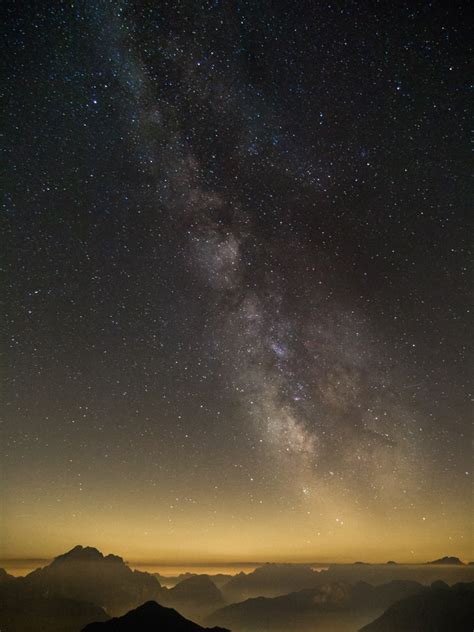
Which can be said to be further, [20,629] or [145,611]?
[20,629]

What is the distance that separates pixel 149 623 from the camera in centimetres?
16438

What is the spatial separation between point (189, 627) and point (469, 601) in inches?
→ 5358

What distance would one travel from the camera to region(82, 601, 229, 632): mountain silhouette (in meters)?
154

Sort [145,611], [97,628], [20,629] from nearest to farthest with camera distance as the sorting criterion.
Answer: [97,628] < [145,611] < [20,629]

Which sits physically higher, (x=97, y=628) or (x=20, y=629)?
(x=97, y=628)

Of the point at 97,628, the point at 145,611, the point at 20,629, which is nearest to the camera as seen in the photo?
the point at 97,628

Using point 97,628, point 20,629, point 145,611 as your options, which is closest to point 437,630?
point 145,611

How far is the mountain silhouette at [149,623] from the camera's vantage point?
154 metres

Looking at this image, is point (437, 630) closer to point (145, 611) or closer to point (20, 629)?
point (145, 611)

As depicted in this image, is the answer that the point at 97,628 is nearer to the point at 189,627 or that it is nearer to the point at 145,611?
the point at 145,611

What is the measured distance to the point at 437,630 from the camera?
176 m

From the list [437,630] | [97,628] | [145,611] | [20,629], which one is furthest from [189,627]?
[437,630]

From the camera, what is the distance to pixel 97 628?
150500mm

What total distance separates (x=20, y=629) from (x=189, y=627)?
107472 millimetres
